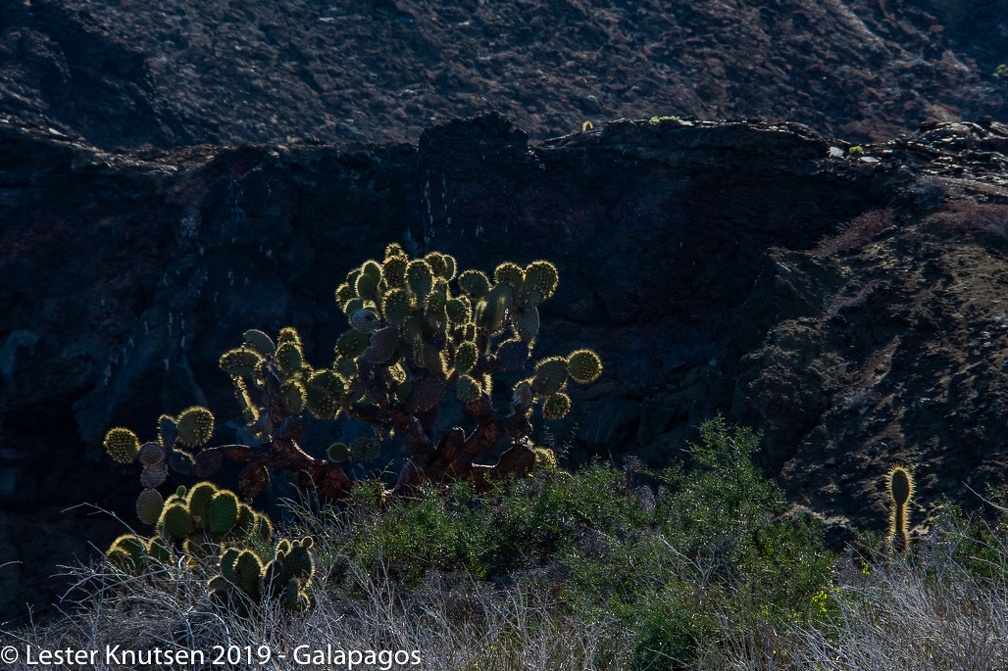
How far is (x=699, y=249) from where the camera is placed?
13.8 m

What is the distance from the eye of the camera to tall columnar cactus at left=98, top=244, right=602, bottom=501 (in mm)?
9617

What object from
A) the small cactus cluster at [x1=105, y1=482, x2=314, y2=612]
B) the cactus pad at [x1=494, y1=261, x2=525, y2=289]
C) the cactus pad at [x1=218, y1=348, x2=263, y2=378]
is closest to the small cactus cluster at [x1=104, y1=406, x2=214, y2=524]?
the small cactus cluster at [x1=105, y1=482, x2=314, y2=612]

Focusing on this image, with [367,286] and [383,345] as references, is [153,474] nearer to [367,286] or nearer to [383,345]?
[383,345]

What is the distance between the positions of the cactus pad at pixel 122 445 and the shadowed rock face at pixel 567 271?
355 centimetres

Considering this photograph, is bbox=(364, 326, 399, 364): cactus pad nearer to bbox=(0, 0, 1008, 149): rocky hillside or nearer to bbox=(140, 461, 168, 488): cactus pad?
bbox=(140, 461, 168, 488): cactus pad

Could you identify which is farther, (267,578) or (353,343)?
(353,343)

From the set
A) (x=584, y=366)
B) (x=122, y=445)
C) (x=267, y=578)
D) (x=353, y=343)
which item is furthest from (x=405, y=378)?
(x=267, y=578)

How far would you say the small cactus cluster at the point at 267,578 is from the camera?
20.7ft

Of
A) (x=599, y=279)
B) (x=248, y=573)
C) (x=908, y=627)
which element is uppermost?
(x=599, y=279)

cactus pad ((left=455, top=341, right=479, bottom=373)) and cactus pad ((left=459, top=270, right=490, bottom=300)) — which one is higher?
cactus pad ((left=459, top=270, right=490, bottom=300))

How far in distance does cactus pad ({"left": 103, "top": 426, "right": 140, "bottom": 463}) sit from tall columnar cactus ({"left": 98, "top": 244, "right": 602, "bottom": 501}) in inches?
0.5

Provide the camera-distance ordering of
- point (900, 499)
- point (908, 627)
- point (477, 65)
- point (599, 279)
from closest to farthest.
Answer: point (908, 627) → point (900, 499) → point (599, 279) → point (477, 65)

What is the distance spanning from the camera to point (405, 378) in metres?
10.1

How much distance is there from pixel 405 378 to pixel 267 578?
3807 millimetres
